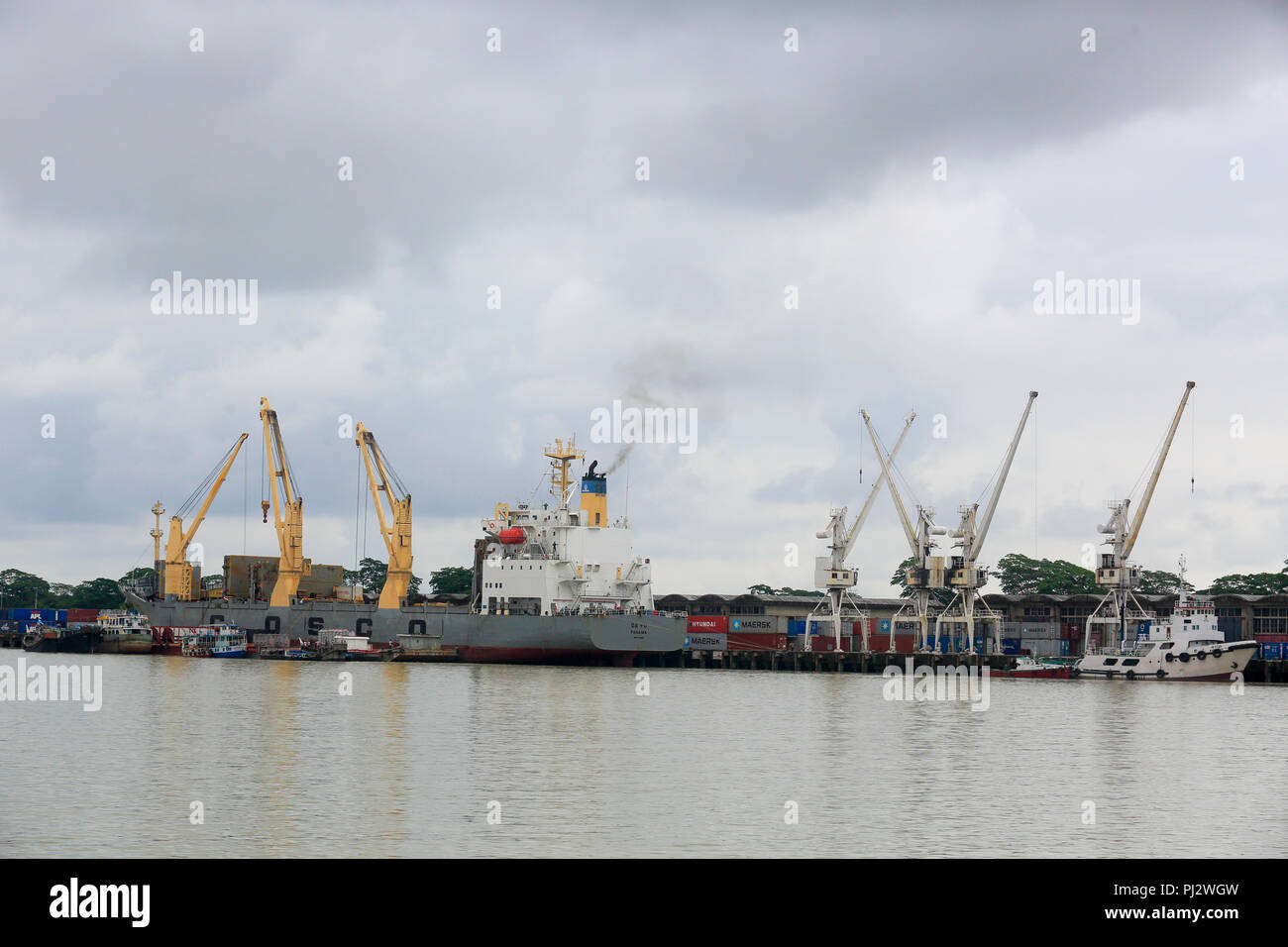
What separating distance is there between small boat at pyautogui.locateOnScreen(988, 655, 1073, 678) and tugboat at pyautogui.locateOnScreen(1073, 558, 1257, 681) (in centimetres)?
430

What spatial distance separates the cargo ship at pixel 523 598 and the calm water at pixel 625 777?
29511 millimetres

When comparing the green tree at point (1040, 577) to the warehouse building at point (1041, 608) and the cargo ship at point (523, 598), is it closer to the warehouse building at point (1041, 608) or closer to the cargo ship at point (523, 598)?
the warehouse building at point (1041, 608)

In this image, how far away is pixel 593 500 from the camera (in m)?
96.5

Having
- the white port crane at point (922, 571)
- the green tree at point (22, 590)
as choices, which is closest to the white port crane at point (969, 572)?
the white port crane at point (922, 571)

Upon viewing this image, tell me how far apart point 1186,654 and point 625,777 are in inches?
2405

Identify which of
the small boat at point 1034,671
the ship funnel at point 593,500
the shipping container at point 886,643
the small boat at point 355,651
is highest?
the ship funnel at point 593,500

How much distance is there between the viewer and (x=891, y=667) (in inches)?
3851

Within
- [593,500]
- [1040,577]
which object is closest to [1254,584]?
[1040,577]

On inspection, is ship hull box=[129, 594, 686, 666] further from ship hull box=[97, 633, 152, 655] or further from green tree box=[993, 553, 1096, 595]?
green tree box=[993, 553, 1096, 595]

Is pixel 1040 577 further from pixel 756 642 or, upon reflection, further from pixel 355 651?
pixel 355 651

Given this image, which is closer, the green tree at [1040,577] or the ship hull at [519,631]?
the ship hull at [519,631]

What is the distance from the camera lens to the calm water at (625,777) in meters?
25.3
